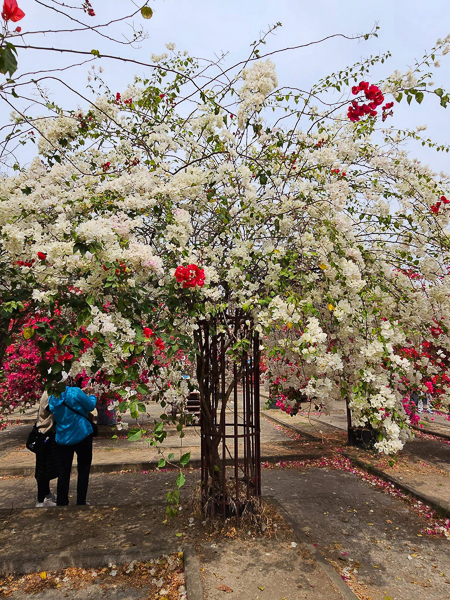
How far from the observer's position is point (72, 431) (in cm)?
441

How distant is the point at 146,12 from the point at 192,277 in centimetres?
151

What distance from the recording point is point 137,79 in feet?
14.2

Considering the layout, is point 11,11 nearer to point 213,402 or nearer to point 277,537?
point 213,402

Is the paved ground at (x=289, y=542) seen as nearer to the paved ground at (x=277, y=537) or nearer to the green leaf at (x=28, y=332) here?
the paved ground at (x=277, y=537)

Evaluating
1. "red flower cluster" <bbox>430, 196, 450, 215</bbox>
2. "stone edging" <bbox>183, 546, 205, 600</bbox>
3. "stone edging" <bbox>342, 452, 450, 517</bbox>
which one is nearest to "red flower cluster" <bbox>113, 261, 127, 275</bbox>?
"stone edging" <bbox>183, 546, 205, 600</bbox>

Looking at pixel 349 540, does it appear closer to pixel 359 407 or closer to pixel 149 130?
pixel 359 407

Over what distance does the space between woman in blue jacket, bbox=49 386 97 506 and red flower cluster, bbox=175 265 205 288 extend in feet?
7.92

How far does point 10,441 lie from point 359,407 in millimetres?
8089


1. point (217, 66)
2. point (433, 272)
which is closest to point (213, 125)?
point (217, 66)

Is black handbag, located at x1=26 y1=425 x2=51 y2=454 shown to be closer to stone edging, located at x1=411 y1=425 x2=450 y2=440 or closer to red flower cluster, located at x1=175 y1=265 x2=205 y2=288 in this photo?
red flower cluster, located at x1=175 y1=265 x2=205 y2=288

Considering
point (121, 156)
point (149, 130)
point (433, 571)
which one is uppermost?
point (149, 130)

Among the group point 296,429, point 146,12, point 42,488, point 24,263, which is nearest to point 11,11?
point 146,12

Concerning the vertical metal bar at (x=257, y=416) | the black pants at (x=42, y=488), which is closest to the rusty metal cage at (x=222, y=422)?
the vertical metal bar at (x=257, y=416)

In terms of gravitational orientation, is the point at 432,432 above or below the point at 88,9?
below
